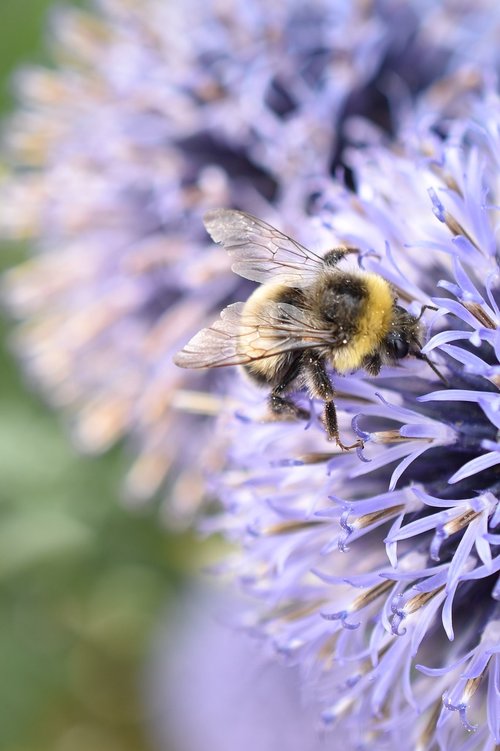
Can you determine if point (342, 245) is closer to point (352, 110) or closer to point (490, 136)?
point (490, 136)

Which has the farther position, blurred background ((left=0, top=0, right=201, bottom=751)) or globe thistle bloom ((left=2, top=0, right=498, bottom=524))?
blurred background ((left=0, top=0, right=201, bottom=751))

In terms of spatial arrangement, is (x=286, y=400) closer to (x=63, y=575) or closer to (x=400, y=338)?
(x=400, y=338)

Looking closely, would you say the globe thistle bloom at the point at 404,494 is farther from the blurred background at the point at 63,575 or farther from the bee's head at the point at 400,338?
the blurred background at the point at 63,575

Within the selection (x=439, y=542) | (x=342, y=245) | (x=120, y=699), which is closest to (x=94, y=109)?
(x=342, y=245)

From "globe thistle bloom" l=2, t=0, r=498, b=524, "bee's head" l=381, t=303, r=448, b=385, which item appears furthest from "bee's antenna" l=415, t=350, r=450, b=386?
"globe thistle bloom" l=2, t=0, r=498, b=524

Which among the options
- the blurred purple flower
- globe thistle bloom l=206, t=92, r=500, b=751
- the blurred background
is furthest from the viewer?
the blurred background

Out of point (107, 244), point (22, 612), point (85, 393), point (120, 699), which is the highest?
point (107, 244)

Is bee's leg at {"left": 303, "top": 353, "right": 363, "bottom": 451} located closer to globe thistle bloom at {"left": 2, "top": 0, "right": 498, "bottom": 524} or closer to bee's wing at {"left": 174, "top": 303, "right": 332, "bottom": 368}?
bee's wing at {"left": 174, "top": 303, "right": 332, "bottom": 368}

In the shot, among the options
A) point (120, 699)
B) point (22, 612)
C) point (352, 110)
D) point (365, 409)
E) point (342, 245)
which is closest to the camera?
point (365, 409)
